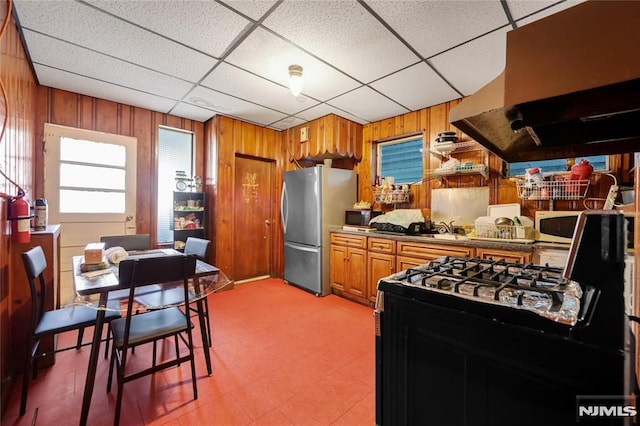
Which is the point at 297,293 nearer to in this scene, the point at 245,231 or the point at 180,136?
the point at 245,231

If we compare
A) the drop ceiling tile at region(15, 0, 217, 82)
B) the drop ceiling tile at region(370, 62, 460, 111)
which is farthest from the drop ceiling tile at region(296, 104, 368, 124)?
the drop ceiling tile at region(15, 0, 217, 82)

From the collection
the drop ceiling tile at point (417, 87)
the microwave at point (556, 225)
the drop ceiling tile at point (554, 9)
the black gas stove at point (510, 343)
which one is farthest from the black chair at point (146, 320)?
the microwave at point (556, 225)

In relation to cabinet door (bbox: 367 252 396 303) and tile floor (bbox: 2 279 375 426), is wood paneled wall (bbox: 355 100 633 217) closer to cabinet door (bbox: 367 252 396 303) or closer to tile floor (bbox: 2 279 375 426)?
cabinet door (bbox: 367 252 396 303)

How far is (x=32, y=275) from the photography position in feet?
5.17

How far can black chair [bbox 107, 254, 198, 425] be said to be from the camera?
1.51 metres

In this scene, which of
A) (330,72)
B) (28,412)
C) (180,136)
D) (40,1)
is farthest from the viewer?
(180,136)

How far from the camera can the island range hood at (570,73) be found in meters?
0.69

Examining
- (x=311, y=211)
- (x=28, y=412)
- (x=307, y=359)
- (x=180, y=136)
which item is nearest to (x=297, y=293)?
(x=311, y=211)

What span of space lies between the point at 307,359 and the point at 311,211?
2.04m

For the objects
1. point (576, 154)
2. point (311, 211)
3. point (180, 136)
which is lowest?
point (311, 211)

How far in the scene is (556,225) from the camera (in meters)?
2.37

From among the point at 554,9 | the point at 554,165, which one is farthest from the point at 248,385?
the point at 554,165

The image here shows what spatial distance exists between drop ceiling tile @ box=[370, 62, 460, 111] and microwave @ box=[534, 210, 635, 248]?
159cm

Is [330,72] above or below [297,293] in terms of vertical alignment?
above
